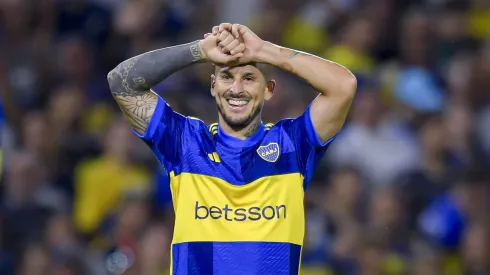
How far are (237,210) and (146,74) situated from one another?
82 centimetres

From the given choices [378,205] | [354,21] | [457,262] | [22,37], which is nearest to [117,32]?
[22,37]

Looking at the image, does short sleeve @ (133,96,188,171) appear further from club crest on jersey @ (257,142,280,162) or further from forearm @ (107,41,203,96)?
club crest on jersey @ (257,142,280,162)

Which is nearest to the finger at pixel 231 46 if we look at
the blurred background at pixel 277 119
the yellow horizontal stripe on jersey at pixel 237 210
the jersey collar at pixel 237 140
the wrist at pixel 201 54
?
the wrist at pixel 201 54

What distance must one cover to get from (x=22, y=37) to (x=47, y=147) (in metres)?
1.67

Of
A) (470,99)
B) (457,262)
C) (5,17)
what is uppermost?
(5,17)

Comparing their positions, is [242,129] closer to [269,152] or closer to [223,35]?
[269,152]

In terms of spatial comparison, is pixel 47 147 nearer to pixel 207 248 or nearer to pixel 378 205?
pixel 378 205

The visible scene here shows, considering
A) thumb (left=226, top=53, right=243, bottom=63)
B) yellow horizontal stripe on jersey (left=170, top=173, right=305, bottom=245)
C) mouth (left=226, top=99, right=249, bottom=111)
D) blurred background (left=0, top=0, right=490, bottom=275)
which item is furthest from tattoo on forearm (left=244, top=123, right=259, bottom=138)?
blurred background (left=0, top=0, right=490, bottom=275)

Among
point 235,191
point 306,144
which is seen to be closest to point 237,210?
point 235,191

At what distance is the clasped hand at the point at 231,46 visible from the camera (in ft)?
18.4

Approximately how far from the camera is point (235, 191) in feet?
18.6

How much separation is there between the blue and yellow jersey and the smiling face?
0.41 ft

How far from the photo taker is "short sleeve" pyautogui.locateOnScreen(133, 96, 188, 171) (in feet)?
18.9

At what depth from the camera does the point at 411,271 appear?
31.8 feet
